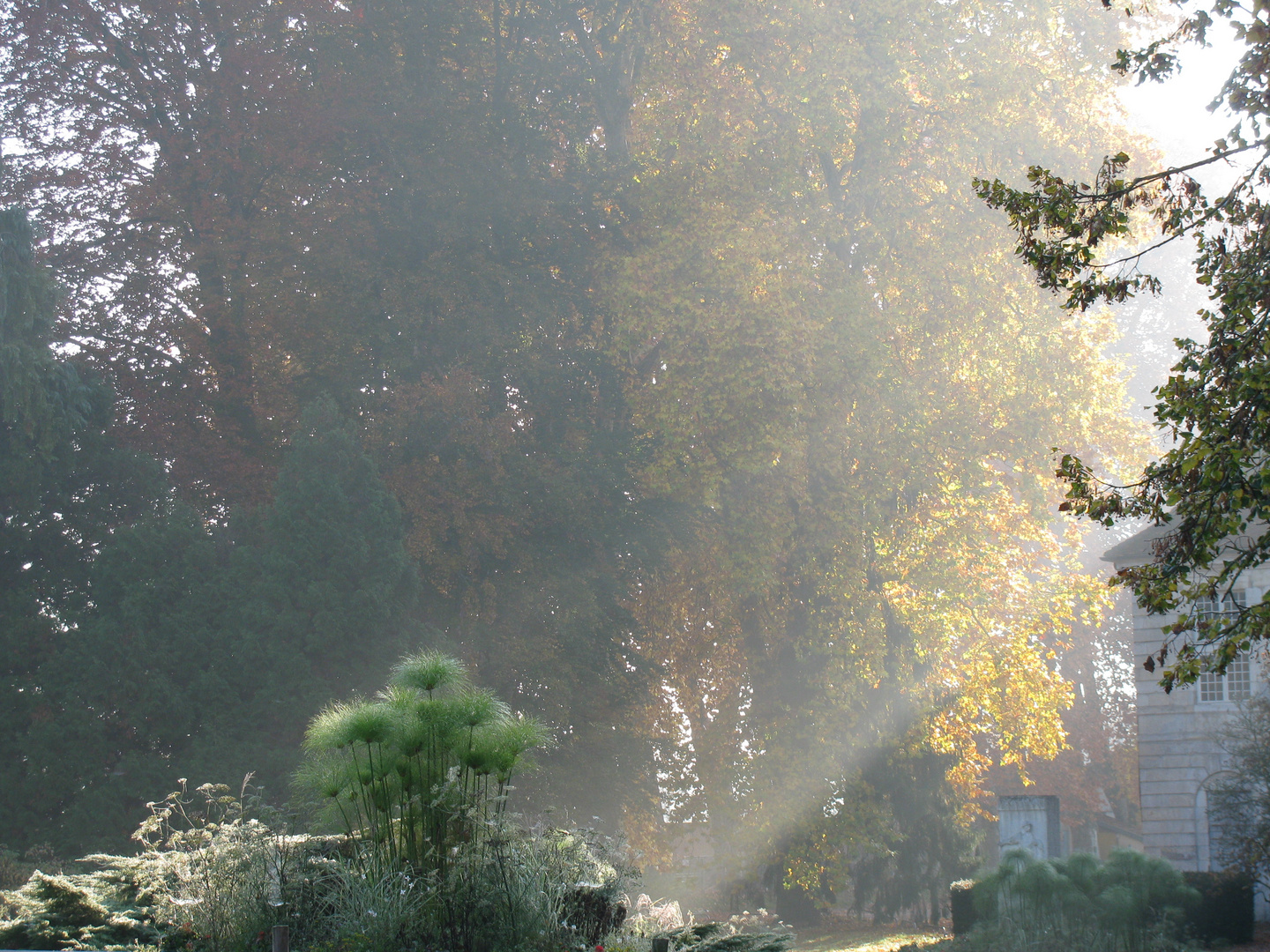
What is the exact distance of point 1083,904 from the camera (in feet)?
51.1

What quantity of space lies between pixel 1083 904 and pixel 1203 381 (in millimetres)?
10288

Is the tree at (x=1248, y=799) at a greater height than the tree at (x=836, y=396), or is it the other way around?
the tree at (x=836, y=396)

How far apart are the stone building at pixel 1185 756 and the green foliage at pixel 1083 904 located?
21.8 ft

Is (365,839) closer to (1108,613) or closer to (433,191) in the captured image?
(433,191)

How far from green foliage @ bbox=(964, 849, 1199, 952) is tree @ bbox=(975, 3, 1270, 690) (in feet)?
28.8

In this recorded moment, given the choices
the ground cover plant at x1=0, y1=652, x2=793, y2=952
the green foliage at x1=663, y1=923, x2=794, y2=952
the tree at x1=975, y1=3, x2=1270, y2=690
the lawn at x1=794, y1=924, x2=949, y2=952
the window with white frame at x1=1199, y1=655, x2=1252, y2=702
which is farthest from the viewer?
the window with white frame at x1=1199, y1=655, x2=1252, y2=702

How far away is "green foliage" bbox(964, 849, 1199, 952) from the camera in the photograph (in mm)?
15117

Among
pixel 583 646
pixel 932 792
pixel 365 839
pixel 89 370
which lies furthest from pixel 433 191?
pixel 932 792

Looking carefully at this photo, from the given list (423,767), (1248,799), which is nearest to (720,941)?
(423,767)

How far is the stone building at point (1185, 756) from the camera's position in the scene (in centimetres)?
2252

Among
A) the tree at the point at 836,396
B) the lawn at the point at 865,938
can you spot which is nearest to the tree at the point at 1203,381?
the tree at the point at 836,396

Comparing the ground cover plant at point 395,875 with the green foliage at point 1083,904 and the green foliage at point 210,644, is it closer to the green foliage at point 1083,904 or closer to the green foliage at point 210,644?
the green foliage at point 210,644

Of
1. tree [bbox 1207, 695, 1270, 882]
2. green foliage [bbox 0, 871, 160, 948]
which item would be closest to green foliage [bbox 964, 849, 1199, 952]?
tree [bbox 1207, 695, 1270, 882]

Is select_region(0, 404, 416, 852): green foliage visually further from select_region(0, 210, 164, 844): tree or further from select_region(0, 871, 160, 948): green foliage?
select_region(0, 871, 160, 948): green foliage
